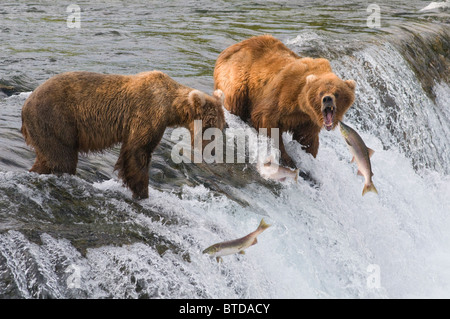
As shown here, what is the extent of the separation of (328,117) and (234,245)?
209cm

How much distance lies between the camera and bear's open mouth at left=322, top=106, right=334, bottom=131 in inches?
246

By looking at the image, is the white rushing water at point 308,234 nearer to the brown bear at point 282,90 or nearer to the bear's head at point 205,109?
the brown bear at point 282,90

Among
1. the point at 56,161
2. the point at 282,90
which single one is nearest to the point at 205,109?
the point at 56,161

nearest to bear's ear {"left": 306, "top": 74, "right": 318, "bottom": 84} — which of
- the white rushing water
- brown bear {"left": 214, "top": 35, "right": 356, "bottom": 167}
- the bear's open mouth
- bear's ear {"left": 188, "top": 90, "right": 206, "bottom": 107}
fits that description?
brown bear {"left": 214, "top": 35, "right": 356, "bottom": 167}

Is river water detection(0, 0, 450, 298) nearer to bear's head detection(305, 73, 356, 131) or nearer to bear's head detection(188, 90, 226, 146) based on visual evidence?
bear's head detection(188, 90, 226, 146)

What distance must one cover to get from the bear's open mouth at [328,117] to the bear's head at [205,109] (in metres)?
1.15

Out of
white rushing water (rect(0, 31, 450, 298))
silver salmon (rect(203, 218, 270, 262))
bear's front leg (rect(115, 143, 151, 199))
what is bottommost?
white rushing water (rect(0, 31, 450, 298))

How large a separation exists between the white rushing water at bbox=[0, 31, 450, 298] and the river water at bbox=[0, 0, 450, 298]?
1 cm

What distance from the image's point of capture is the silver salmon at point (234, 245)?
15.3 feet

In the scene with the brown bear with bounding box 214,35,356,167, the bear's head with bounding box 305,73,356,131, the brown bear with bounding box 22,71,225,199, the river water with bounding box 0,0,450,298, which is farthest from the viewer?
the brown bear with bounding box 214,35,356,167

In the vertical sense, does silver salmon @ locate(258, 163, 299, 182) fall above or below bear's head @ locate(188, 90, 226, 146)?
below

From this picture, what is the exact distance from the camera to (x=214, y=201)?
5902 mm

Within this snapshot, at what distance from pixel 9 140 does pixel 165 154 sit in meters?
1.45

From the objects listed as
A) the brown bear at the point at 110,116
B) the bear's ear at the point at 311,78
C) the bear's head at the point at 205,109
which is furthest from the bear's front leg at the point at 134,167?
the bear's ear at the point at 311,78
